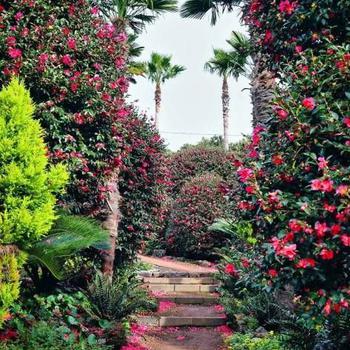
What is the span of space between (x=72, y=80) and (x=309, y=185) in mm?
4046

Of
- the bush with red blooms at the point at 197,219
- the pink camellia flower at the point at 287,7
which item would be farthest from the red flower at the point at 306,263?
the bush with red blooms at the point at 197,219

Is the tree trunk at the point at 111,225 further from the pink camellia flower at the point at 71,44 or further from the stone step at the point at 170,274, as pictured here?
the stone step at the point at 170,274

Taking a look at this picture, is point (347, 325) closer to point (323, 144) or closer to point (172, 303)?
point (323, 144)

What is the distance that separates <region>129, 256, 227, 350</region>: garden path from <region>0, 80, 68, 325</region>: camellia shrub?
7.22ft

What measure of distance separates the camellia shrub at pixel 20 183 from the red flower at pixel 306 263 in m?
2.90

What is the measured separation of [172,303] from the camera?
29.3 ft

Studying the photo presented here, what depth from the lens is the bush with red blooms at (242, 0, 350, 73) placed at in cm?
369

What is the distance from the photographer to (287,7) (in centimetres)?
388

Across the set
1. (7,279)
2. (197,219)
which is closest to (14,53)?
(7,279)

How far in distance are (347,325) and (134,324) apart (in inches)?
141

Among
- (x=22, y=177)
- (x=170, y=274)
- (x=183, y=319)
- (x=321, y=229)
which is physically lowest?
(x=183, y=319)

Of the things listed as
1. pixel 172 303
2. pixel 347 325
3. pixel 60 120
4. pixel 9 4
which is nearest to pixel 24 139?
pixel 60 120

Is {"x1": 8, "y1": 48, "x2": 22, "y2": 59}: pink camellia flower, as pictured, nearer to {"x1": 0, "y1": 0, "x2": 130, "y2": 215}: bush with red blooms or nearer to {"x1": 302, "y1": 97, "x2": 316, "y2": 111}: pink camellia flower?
{"x1": 0, "y1": 0, "x2": 130, "y2": 215}: bush with red blooms

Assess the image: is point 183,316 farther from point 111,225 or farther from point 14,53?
point 14,53
